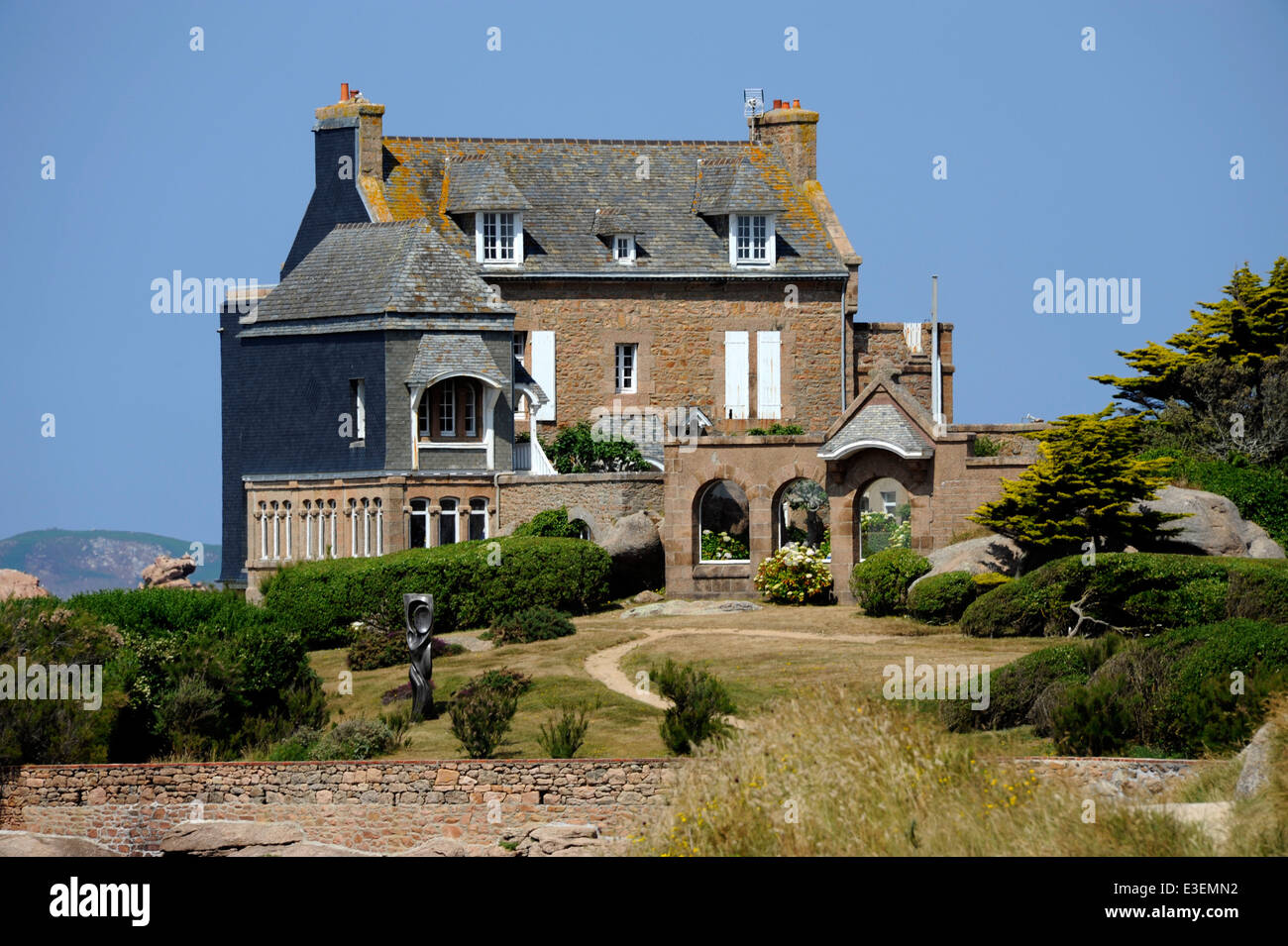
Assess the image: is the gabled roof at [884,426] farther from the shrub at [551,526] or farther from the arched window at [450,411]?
the arched window at [450,411]

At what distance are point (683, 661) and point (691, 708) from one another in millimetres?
5236

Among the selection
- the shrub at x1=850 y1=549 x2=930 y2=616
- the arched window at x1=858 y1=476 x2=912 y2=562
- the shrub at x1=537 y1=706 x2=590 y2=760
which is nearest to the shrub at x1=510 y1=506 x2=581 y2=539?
the arched window at x1=858 y1=476 x2=912 y2=562

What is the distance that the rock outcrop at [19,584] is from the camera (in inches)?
1483

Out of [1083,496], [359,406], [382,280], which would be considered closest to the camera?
[1083,496]

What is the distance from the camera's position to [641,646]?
3356 centimetres

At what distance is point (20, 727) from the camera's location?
27531 mm

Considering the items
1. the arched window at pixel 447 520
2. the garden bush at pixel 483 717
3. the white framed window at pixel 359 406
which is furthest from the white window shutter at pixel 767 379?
the garden bush at pixel 483 717

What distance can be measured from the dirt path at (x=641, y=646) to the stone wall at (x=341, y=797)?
4854mm

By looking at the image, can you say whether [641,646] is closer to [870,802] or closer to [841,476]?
[841,476]

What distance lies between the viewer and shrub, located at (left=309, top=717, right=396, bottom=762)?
1089 inches

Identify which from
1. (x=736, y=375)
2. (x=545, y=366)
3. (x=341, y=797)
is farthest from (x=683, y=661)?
(x=736, y=375)
